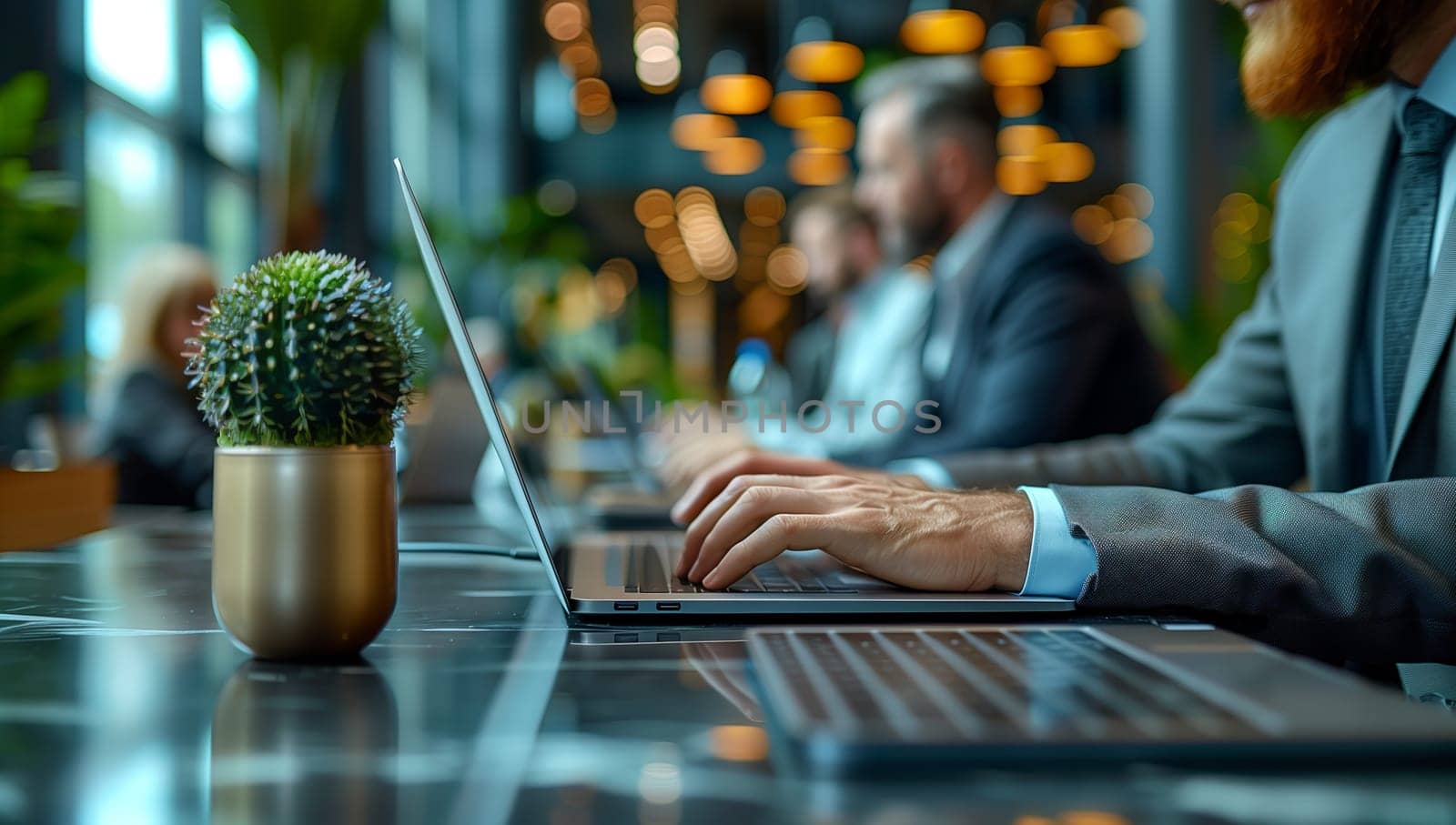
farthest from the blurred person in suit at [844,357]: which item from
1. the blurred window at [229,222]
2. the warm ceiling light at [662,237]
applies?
the warm ceiling light at [662,237]

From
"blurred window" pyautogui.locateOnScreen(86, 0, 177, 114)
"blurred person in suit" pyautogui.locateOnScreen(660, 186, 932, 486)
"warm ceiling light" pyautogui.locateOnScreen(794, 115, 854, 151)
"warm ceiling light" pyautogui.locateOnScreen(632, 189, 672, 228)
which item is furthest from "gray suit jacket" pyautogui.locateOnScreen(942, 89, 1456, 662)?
"warm ceiling light" pyautogui.locateOnScreen(632, 189, 672, 228)

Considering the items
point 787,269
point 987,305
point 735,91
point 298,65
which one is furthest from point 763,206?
point 987,305

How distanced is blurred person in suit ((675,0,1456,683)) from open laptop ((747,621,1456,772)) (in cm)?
16

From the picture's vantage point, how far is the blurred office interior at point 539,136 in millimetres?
3611

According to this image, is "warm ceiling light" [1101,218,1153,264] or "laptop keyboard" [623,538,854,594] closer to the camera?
"laptop keyboard" [623,538,854,594]

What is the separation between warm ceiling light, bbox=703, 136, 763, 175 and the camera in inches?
445

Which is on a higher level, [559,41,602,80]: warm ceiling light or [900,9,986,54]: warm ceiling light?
[559,41,602,80]: warm ceiling light

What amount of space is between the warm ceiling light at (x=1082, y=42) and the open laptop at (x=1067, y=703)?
6.80m

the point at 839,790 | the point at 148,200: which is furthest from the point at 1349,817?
the point at 148,200

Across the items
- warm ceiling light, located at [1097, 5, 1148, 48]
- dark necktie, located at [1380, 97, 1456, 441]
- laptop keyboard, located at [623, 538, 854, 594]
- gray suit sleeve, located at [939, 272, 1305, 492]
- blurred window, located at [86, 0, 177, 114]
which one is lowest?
laptop keyboard, located at [623, 538, 854, 594]

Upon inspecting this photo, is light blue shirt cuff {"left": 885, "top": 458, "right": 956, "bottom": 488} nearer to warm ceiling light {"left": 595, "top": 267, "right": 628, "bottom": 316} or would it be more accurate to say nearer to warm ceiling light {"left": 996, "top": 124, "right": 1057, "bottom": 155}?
warm ceiling light {"left": 996, "top": 124, "right": 1057, "bottom": 155}

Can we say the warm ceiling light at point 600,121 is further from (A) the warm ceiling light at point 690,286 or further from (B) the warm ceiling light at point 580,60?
(A) the warm ceiling light at point 690,286

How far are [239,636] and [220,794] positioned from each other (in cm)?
24

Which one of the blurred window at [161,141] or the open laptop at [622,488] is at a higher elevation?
the blurred window at [161,141]
